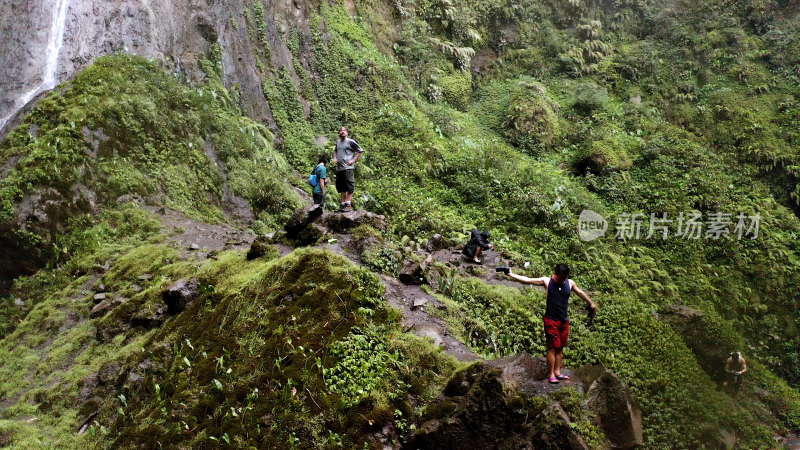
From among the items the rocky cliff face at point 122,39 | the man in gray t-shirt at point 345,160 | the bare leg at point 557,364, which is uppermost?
the rocky cliff face at point 122,39

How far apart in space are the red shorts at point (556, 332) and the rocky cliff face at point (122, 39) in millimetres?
11718

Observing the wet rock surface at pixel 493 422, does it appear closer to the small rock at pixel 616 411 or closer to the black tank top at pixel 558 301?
the small rock at pixel 616 411

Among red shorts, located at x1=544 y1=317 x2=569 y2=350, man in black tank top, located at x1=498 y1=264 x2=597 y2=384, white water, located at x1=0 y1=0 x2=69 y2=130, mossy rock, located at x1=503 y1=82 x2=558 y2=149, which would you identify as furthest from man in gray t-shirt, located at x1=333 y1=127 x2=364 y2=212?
mossy rock, located at x1=503 y1=82 x2=558 y2=149

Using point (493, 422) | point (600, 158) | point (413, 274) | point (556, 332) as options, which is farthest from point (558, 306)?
point (600, 158)

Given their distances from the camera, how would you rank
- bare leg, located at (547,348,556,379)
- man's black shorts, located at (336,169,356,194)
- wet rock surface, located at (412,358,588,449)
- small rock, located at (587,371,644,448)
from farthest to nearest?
1. man's black shorts, located at (336,169,356,194)
2. bare leg, located at (547,348,556,379)
3. small rock, located at (587,371,644,448)
4. wet rock surface, located at (412,358,588,449)

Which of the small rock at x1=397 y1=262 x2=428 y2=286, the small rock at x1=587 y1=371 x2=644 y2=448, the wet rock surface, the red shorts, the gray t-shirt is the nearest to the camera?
the wet rock surface

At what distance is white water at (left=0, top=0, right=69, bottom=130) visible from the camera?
1162 cm

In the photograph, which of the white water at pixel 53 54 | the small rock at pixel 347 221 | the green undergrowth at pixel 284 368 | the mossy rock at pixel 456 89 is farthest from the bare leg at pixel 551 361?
the mossy rock at pixel 456 89

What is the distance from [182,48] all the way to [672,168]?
57.1 ft

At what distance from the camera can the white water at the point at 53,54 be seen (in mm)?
11625

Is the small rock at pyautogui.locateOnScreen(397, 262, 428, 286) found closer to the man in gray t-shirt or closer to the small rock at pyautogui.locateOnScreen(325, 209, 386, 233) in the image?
the small rock at pyautogui.locateOnScreen(325, 209, 386, 233)

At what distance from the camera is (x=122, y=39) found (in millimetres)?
12914

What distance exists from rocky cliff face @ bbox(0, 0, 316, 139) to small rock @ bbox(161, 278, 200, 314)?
692cm

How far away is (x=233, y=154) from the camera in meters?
13.3
